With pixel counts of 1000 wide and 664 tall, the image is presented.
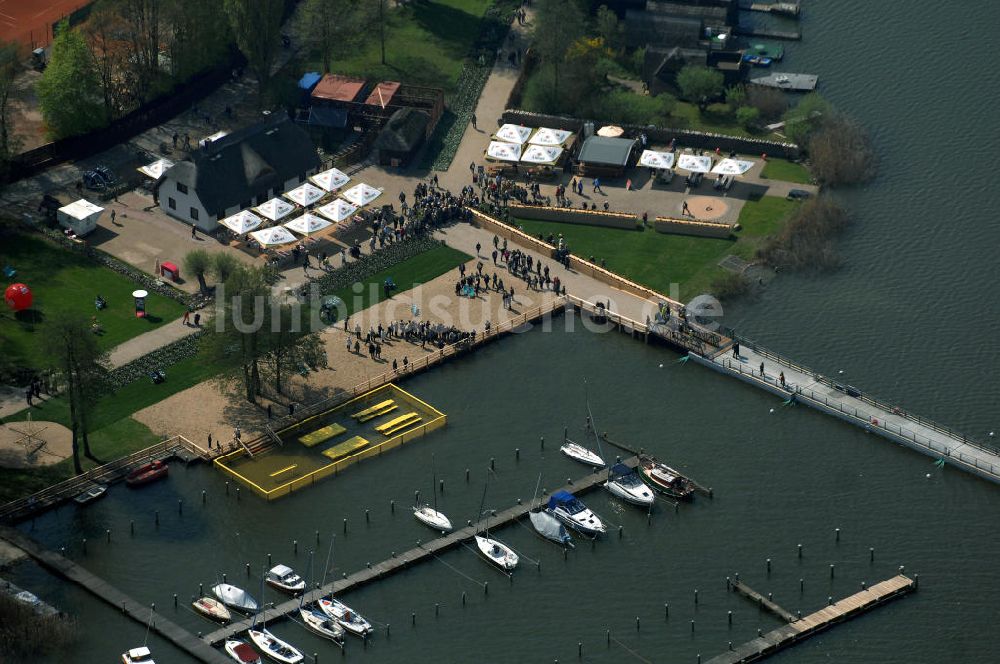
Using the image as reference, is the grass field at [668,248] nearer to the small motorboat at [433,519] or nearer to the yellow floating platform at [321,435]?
the yellow floating platform at [321,435]

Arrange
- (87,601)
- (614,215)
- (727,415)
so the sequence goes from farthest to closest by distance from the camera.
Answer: (614,215) < (727,415) < (87,601)

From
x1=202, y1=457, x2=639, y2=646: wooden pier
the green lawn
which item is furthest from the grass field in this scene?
the green lawn

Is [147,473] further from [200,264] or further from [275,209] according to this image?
[275,209]

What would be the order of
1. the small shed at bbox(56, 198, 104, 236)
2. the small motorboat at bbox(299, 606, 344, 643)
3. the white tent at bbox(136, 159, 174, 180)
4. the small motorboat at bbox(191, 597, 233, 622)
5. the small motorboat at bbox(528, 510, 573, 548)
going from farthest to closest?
the white tent at bbox(136, 159, 174, 180) → the small shed at bbox(56, 198, 104, 236) → the small motorboat at bbox(528, 510, 573, 548) → the small motorboat at bbox(191, 597, 233, 622) → the small motorboat at bbox(299, 606, 344, 643)

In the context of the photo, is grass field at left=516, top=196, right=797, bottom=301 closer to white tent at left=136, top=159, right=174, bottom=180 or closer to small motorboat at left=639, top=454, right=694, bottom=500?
small motorboat at left=639, top=454, right=694, bottom=500

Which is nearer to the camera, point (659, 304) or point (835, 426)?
point (835, 426)

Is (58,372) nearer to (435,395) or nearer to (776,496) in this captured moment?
(435,395)

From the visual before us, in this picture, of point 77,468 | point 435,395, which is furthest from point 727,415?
point 77,468
